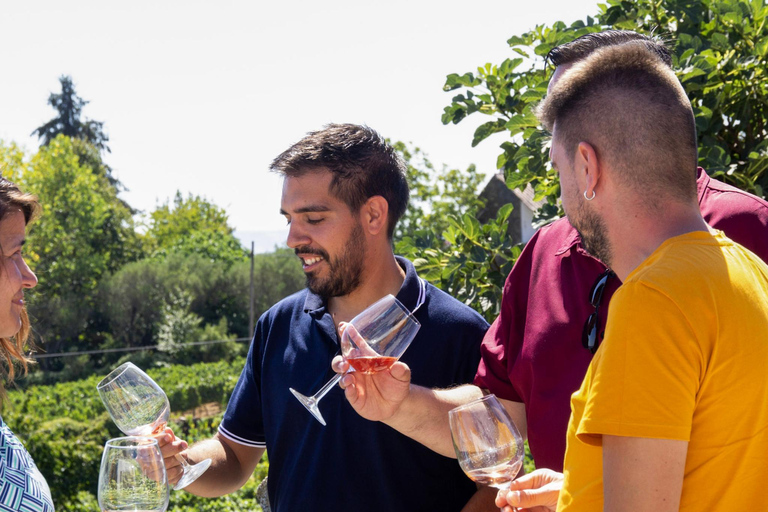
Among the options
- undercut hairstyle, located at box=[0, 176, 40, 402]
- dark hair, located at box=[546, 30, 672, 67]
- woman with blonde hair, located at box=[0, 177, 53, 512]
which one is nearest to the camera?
dark hair, located at box=[546, 30, 672, 67]

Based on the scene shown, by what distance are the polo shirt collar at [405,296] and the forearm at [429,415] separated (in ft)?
1.56

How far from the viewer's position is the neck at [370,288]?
308 centimetres

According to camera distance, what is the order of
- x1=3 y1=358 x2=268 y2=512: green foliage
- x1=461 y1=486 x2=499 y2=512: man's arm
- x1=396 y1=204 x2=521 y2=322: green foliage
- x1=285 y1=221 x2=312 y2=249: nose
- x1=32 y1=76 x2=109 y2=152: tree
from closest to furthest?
x1=461 y1=486 x2=499 y2=512: man's arm, x1=285 y1=221 x2=312 y2=249: nose, x1=396 y1=204 x2=521 y2=322: green foliage, x1=3 y1=358 x2=268 y2=512: green foliage, x1=32 y1=76 x2=109 y2=152: tree

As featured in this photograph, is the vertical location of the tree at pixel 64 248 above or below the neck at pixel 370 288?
below

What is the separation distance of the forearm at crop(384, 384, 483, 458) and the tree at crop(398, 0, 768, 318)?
1.05 m

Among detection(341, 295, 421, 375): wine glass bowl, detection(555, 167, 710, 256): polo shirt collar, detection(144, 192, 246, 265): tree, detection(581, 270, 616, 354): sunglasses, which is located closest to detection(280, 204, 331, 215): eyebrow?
detection(341, 295, 421, 375): wine glass bowl

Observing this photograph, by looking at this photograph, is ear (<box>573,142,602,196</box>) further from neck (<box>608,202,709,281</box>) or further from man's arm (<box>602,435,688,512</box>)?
man's arm (<box>602,435,688,512</box>)

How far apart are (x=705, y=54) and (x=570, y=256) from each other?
129cm

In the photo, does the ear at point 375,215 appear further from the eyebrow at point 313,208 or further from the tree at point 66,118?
the tree at point 66,118

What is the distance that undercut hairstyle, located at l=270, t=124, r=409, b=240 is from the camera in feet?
10.0

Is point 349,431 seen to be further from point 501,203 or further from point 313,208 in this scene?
point 501,203

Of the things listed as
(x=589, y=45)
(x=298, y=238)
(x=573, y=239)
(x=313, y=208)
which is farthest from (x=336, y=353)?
(x=589, y=45)

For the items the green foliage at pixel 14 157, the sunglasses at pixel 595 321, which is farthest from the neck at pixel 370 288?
the green foliage at pixel 14 157

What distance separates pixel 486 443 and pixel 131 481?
3.29ft
